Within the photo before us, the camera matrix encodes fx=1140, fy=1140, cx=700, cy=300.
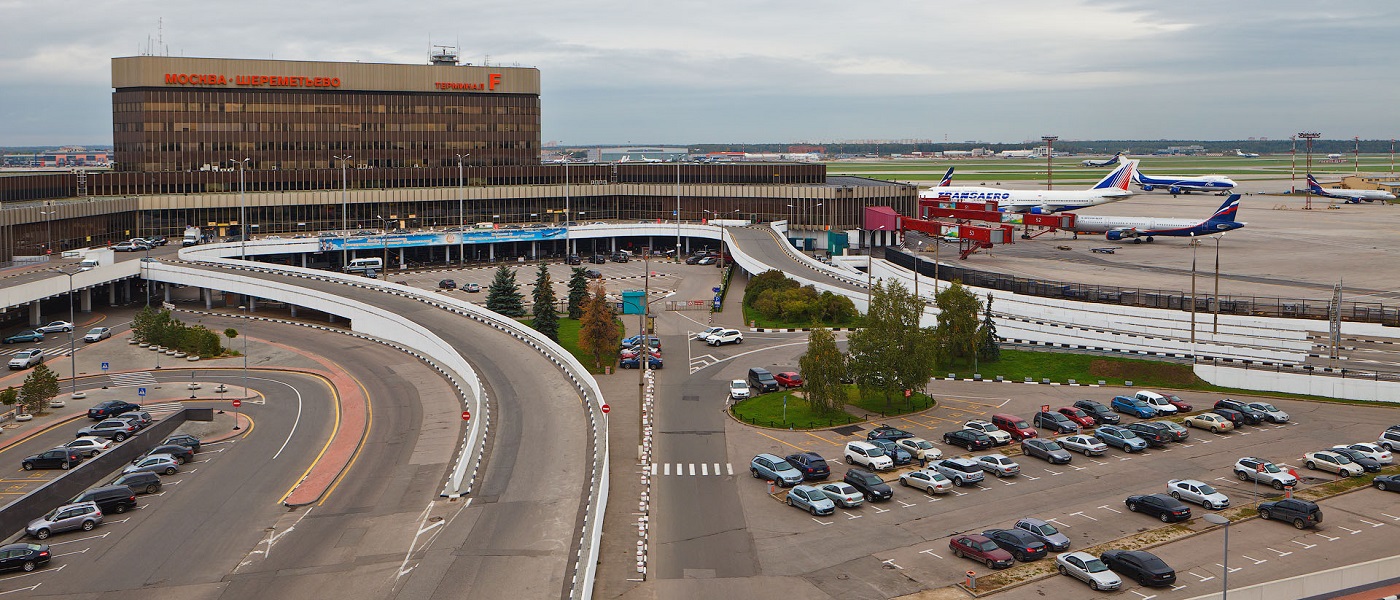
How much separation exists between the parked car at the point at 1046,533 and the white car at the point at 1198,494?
772 cm

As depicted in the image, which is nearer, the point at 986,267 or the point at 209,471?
the point at 209,471

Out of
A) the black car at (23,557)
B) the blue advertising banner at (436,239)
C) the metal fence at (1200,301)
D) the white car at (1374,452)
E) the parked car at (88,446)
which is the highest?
the blue advertising banner at (436,239)

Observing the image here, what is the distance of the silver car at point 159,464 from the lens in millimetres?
53875

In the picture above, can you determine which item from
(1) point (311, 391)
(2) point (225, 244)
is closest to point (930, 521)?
(1) point (311, 391)

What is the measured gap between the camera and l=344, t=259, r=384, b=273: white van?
126438 millimetres

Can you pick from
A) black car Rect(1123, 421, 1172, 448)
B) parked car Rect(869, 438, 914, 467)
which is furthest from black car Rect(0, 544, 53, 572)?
black car Rect(1123, 421, 1172, 448)

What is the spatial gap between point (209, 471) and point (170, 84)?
353ft

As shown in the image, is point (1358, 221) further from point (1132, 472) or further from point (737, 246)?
point (1132, 472)

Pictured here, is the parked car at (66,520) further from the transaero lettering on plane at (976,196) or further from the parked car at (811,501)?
the transaero lettering on plane at (976,196)

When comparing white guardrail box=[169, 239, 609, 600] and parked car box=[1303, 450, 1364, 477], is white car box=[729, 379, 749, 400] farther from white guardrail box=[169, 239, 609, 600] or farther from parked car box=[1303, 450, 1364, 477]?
parked car box=[1303, 450, 1364, 477]

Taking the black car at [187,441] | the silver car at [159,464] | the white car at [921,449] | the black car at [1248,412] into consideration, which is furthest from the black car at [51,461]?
the black car at [1248,412]

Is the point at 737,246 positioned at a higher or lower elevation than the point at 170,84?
lower

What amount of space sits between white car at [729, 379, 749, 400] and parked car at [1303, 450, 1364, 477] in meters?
29.6

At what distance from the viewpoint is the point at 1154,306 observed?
8225cm
